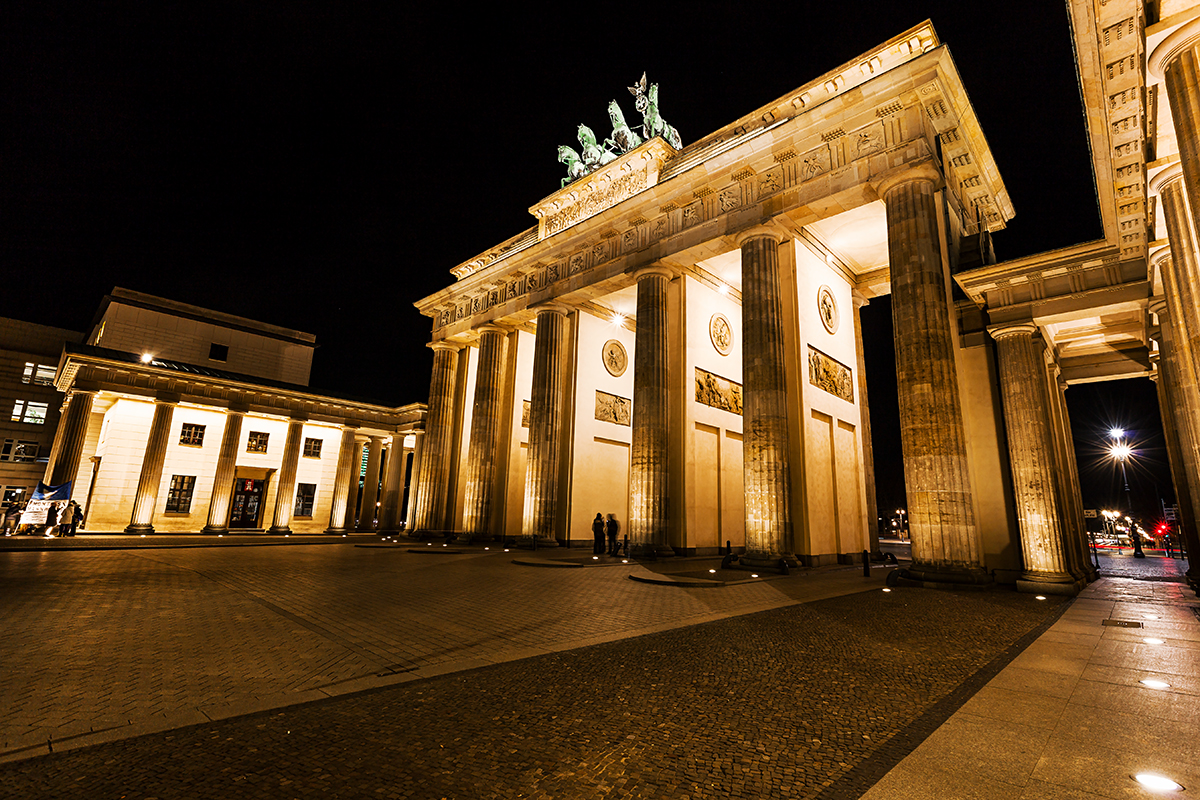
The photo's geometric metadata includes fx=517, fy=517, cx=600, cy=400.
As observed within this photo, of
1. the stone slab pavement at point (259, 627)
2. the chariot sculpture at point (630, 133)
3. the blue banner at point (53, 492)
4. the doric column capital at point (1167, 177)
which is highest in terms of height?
the chariot sculpture at point (630, 133)

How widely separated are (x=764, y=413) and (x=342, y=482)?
113 feet

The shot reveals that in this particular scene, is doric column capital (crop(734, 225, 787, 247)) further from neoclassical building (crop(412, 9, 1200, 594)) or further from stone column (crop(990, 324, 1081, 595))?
stone column (crop(990, 324, 1081, 595))

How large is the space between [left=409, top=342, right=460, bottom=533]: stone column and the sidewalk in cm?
2629

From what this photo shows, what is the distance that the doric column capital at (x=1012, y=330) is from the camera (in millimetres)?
12977

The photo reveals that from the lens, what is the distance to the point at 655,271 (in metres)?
20.5

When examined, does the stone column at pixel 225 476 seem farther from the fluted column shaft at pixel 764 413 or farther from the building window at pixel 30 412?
the fluted column shaft at pixel 764 413

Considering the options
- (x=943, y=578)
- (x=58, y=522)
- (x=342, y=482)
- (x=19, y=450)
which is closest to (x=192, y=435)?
(x=342, y=482)

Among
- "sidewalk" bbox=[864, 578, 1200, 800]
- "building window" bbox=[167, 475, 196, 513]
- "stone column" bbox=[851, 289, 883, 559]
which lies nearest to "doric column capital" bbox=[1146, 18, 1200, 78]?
"sidewalk" bbox=[864, 578, 1200, 800]

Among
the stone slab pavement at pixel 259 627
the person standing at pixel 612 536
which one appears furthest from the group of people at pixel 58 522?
the person standing at pixel 612 536

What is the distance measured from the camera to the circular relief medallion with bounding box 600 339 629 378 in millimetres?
25844

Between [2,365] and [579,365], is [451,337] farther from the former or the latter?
[2,365]

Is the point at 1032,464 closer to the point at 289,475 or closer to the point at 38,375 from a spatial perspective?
the point at 289,475

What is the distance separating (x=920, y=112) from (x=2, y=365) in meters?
57.3

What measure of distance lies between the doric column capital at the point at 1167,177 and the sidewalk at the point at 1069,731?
6.82 meters
